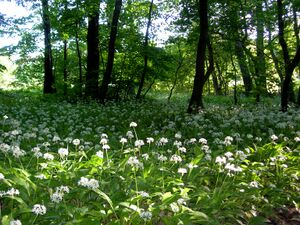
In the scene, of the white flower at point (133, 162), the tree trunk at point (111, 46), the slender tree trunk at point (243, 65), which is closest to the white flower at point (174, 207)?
the white flower at point (133, 162)

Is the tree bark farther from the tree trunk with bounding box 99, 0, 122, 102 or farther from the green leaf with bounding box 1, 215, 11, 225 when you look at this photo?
the green leaf with bounding box 1, 215, 11, 225

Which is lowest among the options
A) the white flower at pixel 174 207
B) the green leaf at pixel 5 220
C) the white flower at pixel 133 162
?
the white flower at pixel 174 207

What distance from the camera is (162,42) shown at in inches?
763

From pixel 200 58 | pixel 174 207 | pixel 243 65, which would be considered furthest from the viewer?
pixel 243 65

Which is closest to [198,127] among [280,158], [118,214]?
[280,158]

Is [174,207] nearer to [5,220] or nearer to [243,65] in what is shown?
[5,220]

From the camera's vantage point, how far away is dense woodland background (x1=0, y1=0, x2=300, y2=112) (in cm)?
1271

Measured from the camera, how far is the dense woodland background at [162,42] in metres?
12.7

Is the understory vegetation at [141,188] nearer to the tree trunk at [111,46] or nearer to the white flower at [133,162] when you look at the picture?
the white flower at [133,162]

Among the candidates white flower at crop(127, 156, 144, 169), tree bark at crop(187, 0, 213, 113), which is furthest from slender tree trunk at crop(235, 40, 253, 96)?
white flower at crop(127, 156, 144, 169)

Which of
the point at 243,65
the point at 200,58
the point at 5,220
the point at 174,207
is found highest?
the point at 243,65

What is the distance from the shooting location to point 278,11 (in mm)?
12156

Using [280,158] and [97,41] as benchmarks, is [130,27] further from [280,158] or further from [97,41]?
[280,158]

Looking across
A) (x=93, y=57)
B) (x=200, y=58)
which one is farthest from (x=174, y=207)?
(x=93, y=57)
